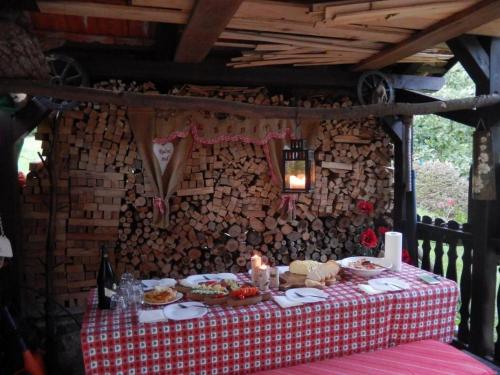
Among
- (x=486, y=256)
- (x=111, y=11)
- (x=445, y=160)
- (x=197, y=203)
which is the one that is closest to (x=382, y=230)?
(x=486, y=256)

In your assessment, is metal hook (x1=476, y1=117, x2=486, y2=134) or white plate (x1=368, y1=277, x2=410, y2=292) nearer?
white plate (x1=368, y1=277, x2=410, y2=292)

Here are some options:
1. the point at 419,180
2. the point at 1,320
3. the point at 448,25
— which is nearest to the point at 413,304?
the point at 448,25

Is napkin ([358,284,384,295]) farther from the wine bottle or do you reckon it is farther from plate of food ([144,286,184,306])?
the wine bottle

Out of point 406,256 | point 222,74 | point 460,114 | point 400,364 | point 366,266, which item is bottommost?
point 400,364

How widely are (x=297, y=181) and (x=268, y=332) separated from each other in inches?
38.5

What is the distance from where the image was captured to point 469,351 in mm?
3576

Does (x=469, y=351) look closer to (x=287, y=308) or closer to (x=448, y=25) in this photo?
(x=287, y=308)

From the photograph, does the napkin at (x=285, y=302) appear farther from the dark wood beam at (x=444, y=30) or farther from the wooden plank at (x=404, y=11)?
the dark wood beam at (x=444, y=30)

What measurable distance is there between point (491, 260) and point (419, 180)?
5471mm

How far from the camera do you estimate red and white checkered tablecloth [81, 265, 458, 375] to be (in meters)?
2.19

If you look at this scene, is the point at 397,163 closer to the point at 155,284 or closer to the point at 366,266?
the point at 366,266

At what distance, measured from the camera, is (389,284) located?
113 inches

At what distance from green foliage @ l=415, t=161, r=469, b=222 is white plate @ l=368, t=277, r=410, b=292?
6214mm

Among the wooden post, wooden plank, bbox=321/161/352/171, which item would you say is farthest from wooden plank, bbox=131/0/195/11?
the wooden post
